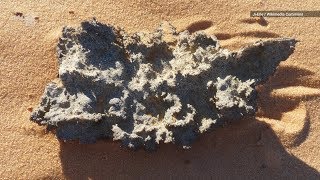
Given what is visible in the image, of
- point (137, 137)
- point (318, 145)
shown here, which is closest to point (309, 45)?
point (318, 145)

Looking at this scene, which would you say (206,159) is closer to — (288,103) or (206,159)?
(206,159)

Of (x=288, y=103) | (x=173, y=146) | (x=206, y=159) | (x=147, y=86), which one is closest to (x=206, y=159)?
(x=206, y=159)

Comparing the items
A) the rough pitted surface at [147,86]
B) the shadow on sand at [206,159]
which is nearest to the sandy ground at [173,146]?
the shadow on sand at [206,159]

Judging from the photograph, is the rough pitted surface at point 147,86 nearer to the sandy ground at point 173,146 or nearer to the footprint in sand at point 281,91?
the sandy ground at point 173,146

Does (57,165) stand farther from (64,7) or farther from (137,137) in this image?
(64,7)

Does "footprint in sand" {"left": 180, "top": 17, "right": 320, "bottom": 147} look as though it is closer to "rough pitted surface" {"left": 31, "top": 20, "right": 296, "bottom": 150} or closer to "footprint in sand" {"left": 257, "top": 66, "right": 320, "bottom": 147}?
"footprint in sand" {"left": 257, "top": 66, "right": 320, "bottom": 147}

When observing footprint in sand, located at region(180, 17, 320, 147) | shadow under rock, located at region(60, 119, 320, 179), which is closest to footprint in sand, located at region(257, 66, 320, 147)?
footprint in sand, located at region(180, 17, 320, 147)
